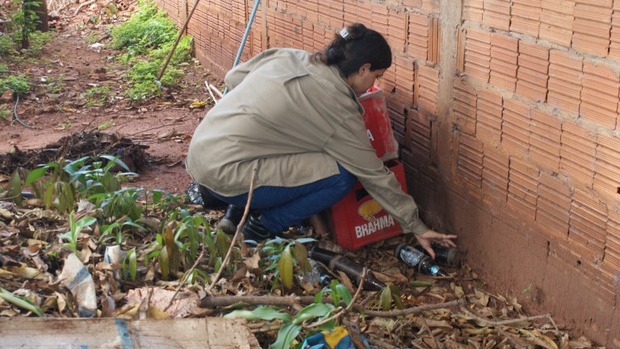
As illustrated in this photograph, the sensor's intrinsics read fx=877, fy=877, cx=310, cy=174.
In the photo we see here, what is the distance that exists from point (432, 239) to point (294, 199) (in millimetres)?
800

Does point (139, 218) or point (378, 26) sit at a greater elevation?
point (378, 26)

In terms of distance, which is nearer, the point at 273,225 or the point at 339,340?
the point at 339,340

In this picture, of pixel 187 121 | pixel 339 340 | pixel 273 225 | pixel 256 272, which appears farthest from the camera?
pixel 187 121

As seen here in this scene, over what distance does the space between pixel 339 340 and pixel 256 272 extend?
1.10 meters

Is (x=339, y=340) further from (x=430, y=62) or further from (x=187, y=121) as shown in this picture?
(x=187, y=121)

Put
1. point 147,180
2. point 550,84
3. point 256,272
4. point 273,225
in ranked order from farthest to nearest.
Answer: point 147,180
point 273,225
point 256,272
point 550,84

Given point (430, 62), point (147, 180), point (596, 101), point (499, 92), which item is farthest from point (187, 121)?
point (596, 101)

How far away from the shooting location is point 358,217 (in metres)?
4.96

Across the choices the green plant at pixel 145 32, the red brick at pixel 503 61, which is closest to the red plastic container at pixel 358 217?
the red brick at pixel 503 61

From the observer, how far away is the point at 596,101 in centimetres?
350

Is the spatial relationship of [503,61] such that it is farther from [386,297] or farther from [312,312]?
[312,312]

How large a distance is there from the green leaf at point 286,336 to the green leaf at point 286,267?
0.93 m

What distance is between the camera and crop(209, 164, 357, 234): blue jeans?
187 inches

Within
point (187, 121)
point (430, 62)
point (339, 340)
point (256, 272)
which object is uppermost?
point (430, 62)
